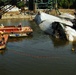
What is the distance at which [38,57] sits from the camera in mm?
33188

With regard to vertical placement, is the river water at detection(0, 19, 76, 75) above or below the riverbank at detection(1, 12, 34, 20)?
above

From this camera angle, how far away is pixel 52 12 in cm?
8488

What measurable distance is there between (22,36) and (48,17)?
18.2m

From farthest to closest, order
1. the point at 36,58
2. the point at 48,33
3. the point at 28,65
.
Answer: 1. the point at 48,33
2. the point at 36,58
3. the point at 28,65

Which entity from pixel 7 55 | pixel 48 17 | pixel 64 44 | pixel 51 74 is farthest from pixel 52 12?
pixel 51 74

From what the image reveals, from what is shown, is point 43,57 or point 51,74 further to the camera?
point 43,57

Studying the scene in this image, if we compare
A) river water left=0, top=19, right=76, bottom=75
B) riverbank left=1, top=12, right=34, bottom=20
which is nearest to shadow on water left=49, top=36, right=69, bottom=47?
river water left=0, top=19, right=76, bottom=75

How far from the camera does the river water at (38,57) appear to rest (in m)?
28.4

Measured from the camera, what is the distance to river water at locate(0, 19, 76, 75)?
28.4 meters

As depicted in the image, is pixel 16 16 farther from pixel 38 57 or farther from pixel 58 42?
pixel 38 57

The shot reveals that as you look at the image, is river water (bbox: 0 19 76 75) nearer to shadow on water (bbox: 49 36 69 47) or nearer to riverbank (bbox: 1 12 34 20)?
shadow on water (bbox: 49 36 69 47)

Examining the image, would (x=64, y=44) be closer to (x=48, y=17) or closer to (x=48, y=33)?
(x=48, y=33)

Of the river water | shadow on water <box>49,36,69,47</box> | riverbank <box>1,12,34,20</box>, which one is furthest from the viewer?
riverbank <box>1,12,34,20</box>

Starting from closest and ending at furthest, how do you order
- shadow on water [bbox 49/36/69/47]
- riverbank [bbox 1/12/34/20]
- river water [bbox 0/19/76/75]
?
river water [bbox 0/19/76/75] < shadow on water [bbox 49/36/69/47] < riverbank [bbox 1/12/34/20]
